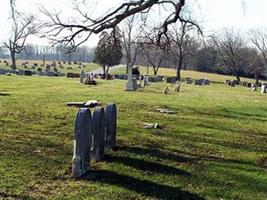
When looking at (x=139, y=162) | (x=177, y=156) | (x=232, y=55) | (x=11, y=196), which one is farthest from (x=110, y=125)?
(x=232, y=55)

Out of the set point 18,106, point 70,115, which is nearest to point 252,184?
point 70,115

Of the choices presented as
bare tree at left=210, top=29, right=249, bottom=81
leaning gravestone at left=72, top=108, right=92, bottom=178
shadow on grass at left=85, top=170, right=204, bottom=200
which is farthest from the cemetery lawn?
bare tree at left=210, top=29, right=249, bottom=81

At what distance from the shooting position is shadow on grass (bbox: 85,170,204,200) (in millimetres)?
6336

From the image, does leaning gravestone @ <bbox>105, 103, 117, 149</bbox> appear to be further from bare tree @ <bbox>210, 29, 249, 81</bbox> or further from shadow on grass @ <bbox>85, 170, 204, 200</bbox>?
bare tree @ <bbox>210, 29, 249, 81</bbox>

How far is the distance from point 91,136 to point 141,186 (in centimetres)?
144

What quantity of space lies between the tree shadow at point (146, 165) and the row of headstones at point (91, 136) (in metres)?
0.28

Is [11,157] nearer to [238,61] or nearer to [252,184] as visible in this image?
[252,184]

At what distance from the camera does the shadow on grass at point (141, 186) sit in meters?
6.34

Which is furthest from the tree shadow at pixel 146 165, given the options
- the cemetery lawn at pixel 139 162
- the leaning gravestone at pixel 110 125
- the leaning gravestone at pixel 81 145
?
the leaning gravestone at pixel 81 145

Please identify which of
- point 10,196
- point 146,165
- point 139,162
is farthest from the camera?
point 139,162

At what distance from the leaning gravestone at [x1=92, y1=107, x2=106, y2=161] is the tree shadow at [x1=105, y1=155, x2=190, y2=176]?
A: 8.4 inches

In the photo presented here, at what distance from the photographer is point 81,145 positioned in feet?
23.1

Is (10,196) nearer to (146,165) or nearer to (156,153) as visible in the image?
(146,165)

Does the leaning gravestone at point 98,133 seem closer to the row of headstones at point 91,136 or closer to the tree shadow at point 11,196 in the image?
the row of headstones at point 91,136
